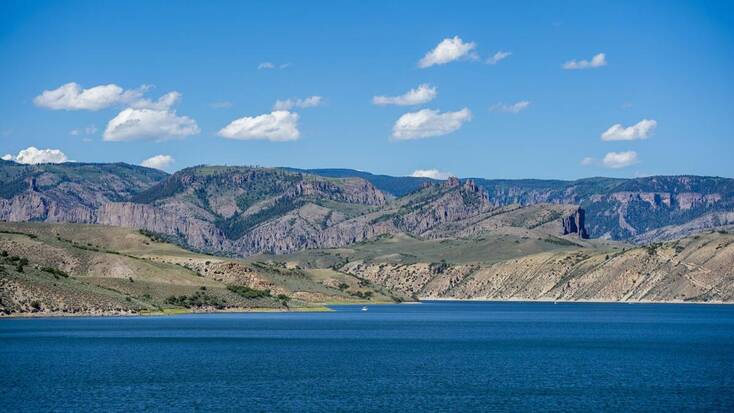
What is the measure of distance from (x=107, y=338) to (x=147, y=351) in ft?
68.3

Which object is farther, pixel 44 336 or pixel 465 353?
pixel 44 336

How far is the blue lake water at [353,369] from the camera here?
75438 mm

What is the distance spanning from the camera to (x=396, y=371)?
9744cm

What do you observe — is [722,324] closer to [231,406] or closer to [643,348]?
[643,348]

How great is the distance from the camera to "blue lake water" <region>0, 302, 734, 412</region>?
75438mm

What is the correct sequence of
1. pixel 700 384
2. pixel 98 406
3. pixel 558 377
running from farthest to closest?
1. pixel 558 377
2. pixel 700 384
3. pixel 98 406

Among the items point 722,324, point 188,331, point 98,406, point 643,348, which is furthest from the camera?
point 722,324

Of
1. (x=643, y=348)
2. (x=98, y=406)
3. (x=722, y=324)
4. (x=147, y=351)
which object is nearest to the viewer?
(x=98, y=406)

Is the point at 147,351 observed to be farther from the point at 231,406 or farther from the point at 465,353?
the point at 231,406

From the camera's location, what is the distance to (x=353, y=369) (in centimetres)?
9919

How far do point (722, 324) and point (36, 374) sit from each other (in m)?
131

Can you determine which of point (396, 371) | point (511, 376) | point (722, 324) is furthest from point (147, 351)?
point (722, 324)

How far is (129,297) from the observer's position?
19638 cm

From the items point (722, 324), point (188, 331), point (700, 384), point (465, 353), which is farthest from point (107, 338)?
point (722, 324)
